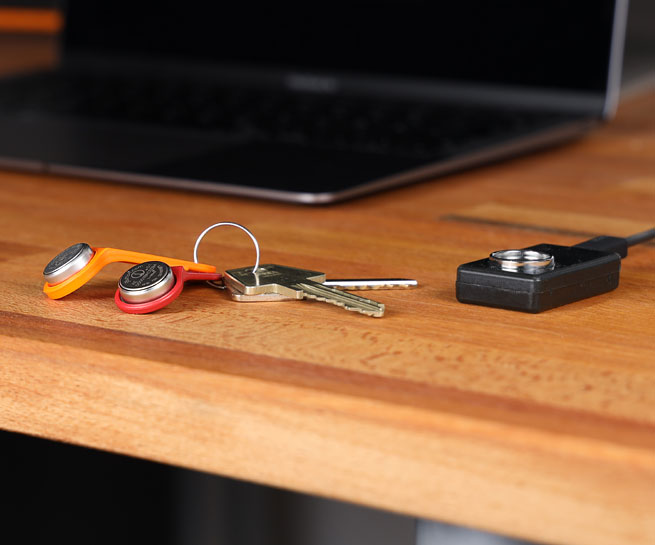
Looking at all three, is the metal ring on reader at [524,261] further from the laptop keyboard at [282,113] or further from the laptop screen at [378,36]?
the laptop screen at [378,36]

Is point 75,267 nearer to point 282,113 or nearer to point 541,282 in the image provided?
point 541,282

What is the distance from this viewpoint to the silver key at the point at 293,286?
0.47m

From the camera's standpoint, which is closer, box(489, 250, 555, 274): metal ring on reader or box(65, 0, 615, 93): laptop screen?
box(489, 250, 555, 274): metal ring on reader

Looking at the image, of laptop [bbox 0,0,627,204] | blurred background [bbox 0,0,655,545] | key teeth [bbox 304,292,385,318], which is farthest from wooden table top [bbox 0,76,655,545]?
blurred background [bbox 0,0,655,545]

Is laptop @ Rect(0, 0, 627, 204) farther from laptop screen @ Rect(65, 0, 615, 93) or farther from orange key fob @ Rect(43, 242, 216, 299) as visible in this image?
orange key fob @ Rect(43, 242, 216, 299)

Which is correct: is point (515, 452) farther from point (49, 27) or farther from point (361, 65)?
point (49, 27)

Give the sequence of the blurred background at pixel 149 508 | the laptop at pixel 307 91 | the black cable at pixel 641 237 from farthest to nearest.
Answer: the blurred background at pixel 149 508 → the laptop at pixel 307 91 → the black cable at pixel 641 237

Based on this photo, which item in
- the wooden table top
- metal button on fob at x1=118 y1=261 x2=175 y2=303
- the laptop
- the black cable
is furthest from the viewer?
the laptop

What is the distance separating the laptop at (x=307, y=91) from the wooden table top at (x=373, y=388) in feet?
0.54

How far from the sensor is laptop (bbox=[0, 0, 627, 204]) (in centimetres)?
76

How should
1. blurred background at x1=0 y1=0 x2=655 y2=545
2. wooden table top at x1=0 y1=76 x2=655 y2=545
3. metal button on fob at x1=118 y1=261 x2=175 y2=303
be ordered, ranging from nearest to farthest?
wooden table top at x1=0 y1=76 x2=655 y2=545, metal button on fob at x1=118 y1=261 x2=175 y2=303, blurred background at x1=0 y1=0 x2=655 y2=545

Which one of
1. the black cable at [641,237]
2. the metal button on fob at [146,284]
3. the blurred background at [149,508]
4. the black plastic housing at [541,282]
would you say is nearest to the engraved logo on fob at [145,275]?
the metal button on fob at [146,284]

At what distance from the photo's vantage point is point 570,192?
757 mm

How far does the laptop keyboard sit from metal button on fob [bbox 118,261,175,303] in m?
0.34
